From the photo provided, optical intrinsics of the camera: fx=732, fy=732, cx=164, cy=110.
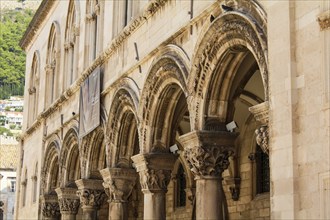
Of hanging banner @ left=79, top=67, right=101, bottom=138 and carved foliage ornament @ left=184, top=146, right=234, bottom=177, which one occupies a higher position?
hanging banner @ left=79, top=67, right=101, bottom=138

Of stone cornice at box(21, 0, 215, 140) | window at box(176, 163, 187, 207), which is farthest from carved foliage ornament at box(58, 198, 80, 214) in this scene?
stone cornice at box(21, 0, 215, 140)

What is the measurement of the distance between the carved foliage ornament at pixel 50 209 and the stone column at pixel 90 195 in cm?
503

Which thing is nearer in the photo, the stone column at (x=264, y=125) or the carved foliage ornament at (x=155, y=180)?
the stone column at (x=264, y=125)

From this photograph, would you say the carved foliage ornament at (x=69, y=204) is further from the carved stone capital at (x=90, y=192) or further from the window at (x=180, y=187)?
the window at (x=180, y=187)

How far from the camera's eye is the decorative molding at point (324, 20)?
946 centimetres

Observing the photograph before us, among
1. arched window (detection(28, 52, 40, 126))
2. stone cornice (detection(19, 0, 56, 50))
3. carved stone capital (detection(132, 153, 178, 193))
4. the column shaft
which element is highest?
stone cornice (detection(19, 0, 56, 50))

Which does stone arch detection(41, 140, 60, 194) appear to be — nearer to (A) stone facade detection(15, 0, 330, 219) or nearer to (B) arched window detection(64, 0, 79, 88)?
(A) stone facade detection(15, 0, 330, 219)

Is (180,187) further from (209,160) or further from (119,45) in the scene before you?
(209,160)

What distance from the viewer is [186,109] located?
1661 cm

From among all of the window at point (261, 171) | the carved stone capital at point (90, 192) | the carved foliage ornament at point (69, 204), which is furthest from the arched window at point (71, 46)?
the window at point (261, 171)

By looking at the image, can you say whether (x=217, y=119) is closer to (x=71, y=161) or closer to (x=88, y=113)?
(x=88, y=113)

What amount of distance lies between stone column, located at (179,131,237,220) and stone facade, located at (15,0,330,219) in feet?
0.07

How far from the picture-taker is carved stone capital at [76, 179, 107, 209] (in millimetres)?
20734

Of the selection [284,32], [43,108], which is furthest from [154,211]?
[43,108]
